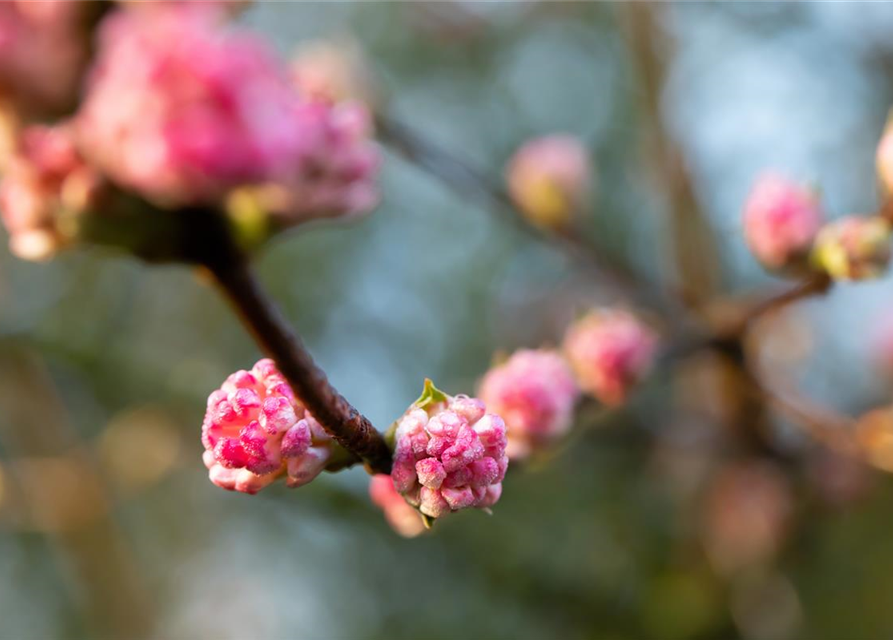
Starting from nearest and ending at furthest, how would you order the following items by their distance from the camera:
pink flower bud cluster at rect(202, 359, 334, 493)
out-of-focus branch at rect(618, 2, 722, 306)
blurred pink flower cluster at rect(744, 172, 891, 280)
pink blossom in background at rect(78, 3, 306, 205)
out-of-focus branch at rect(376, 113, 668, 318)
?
1. pink blossom in background at rect(78, 3, 306, 205)
2. pink flower bud cluster at rect(202, 359, 334, 493)
3. blurred pink flower cluster at rect(744, 172, 891, 280)
4. out-of-focus branch at rect(376, 113, 668, 318)
5. out-of-focus branch at rect(618, 2, 722, 306)

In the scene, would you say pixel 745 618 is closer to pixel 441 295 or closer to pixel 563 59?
pixel 441 295

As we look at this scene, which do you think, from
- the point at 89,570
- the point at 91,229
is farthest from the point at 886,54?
the point at 89,570

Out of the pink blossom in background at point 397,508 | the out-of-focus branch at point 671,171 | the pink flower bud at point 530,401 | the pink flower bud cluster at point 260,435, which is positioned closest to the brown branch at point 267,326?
the pink flower bud cluster at point 260,435

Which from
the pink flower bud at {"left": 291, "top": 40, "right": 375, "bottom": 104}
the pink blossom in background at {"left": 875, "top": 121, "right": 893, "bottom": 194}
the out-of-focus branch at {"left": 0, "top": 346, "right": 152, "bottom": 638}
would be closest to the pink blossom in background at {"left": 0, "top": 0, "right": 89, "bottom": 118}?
the pink blossom in background at {"left": 875, "top": 121, "right": 893, "bottom": 194}

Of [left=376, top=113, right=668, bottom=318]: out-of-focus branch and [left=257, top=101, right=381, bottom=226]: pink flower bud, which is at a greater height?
[left=257, top=101, right=381, bottom=226]: pink flower bud

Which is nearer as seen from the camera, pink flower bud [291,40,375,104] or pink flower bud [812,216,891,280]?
pink flower bud [812,216,891,280]

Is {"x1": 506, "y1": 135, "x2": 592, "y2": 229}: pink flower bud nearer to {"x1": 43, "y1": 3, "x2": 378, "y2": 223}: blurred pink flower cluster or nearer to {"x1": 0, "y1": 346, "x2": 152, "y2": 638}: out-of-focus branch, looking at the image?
{"x1": 43, "y1": 3, "x2": 378, "y2": 223}: blurred pink flower cluster

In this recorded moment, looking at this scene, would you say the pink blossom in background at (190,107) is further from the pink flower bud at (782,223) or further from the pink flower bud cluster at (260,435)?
the pink flower bud at (782,223)
